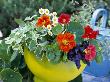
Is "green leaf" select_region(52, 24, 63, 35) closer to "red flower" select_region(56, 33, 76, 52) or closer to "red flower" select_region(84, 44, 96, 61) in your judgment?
"red flower" select_region(56, 33, 76, 52)

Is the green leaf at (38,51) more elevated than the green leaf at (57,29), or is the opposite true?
the green leaf at (57,29)

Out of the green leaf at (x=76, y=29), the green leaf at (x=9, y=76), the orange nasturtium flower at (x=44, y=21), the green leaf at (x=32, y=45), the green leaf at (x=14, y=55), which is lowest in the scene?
the green leaf at (x=9, y=76)

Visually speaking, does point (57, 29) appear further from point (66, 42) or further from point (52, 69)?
point (52, 69)

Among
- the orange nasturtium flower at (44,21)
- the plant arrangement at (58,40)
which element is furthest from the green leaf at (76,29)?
the orange nasturtium flower at (44,21)

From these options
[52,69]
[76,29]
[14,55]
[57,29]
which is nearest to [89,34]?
[76,29]

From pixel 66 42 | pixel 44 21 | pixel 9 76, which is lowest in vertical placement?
pixel 9 76

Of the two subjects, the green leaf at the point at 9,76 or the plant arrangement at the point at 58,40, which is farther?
the green leaf at the point at 9,76

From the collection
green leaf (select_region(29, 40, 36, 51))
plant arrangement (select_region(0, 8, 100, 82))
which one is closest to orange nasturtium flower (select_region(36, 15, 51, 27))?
plant arrangement (select_region(0, 8, 100, 82))

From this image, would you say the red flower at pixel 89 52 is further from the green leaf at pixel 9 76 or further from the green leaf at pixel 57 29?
the green leaf at pixel 9 76

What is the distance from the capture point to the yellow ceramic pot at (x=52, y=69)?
1.92m

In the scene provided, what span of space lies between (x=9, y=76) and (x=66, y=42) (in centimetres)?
49

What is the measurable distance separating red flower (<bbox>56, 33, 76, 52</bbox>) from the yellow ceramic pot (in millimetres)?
117

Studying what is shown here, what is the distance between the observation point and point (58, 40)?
6.13ft

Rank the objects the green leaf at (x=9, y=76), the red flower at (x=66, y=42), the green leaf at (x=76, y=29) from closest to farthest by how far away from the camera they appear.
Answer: the red flower at (x=66, y=42), the green leaf at (x=76, y=29), the green leaf at (x=9, y=76)
